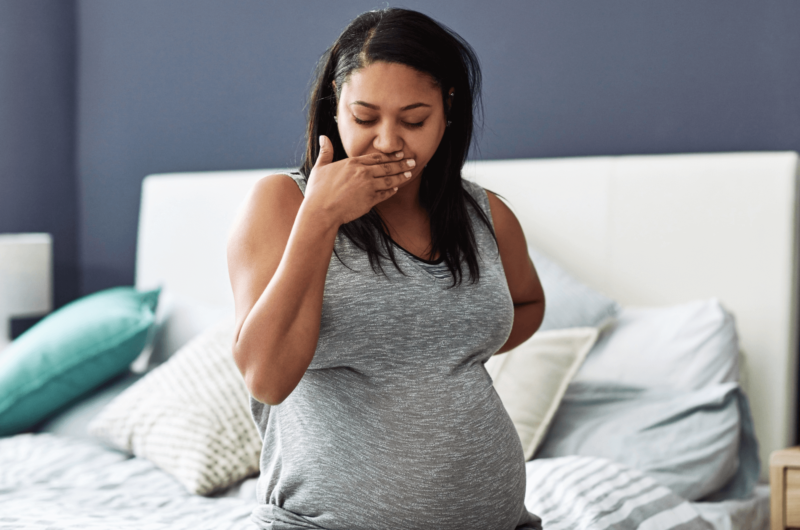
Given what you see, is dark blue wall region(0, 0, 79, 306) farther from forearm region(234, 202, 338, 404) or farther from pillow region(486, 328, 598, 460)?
forearm region(234, 202, 338, 404)

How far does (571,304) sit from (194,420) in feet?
3.21

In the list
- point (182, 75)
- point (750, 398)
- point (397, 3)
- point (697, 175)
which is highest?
point (397, 3)

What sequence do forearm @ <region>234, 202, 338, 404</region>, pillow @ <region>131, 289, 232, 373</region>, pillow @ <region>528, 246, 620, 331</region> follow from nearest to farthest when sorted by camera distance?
forearm @ <region>234, 202, 338, 404</region> < pillow @ <region>528, 246, 620, 331</region> < pillow @ <region>131, 289, 232, 373</region>

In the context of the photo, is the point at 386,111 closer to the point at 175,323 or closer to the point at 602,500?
the point at 602,500

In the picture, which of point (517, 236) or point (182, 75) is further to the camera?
point (182, 75)

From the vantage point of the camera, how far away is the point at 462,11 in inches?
92.4

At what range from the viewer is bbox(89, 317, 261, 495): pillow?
1706 mm

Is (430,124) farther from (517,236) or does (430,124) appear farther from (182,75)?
(182,75)

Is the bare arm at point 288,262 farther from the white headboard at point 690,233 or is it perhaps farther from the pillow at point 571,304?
the white headboard at point 690,233

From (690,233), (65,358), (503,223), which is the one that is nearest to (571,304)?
(690,233)

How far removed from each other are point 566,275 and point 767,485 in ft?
2.31

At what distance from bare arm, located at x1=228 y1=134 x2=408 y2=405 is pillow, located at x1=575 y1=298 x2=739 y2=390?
3.45 feet

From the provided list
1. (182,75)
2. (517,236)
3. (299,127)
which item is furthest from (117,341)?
(517,236)

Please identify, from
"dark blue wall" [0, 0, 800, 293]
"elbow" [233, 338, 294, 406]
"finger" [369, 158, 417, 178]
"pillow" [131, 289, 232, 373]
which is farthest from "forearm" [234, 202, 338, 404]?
"pillow" [131, 289, 232, 373]
